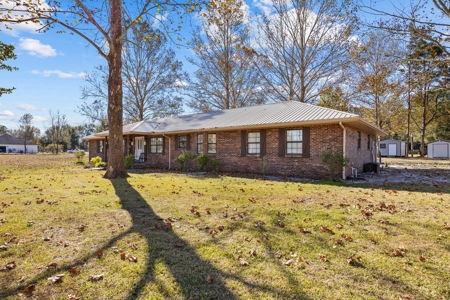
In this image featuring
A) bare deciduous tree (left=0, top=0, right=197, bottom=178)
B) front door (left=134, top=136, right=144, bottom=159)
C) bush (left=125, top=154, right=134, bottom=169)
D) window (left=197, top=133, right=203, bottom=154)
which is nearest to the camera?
bare deciduous tree (left=0, top=0, right=197, bottom=178)

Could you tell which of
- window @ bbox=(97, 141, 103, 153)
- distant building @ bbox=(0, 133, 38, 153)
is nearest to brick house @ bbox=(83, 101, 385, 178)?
window @ bbox=(97, 141, 103, 153)

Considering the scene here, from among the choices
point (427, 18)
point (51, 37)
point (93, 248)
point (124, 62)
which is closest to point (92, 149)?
point (124, 62)

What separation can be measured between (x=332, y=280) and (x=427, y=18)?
6.91 m

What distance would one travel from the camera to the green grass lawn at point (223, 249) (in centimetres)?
263

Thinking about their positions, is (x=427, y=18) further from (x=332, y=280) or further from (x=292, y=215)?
(x=332, y=280)

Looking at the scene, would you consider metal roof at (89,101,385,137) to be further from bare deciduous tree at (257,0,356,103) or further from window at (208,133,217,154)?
bare deciduous tree at (257,0,356,103)

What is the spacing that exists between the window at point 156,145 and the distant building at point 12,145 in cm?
6271

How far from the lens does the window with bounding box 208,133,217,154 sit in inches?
595

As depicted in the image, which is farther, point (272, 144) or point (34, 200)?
point (272, 144)

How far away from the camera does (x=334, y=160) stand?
1049cm

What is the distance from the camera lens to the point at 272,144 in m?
12.7

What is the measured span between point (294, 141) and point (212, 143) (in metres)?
5.05

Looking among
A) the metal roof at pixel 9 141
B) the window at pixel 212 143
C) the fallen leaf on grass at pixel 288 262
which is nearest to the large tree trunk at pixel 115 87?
the window at pixel 212 143

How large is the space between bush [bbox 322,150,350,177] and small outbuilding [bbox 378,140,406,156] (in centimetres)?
3010
